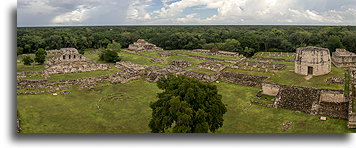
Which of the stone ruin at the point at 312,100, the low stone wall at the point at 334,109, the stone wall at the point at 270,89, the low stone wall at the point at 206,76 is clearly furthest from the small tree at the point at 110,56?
the low stone wall at the point at 334,109

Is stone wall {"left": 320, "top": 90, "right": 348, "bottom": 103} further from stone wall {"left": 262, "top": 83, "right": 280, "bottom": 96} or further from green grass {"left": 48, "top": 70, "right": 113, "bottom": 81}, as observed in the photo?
green grass {"left": 48, "top": 70, "right": 113, "bottom": 81}

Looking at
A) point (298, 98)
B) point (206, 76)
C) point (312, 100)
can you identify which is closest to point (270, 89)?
point (298, 98)

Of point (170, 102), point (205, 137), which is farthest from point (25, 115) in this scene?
point (205, 137)

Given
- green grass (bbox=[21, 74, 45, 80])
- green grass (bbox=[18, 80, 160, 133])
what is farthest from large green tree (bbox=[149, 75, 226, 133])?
green grass (bbox=[21, 74, 45, 80])

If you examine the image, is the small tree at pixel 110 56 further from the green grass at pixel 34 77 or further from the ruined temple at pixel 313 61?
the ruined temple at pixel 313 61

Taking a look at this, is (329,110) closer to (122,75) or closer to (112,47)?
(122,75)

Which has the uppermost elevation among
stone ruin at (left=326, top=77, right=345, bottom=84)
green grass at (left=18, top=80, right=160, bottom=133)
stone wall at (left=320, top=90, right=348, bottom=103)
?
stone ruin at (left=326, top=77, right=345, bottom=84)
